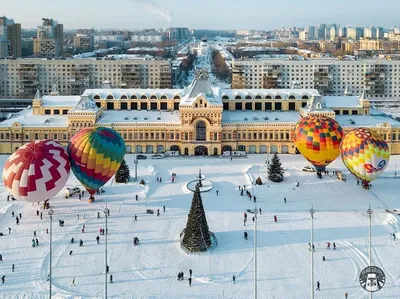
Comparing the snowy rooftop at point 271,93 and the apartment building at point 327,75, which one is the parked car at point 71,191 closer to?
the snowy rooftop at point 271,93

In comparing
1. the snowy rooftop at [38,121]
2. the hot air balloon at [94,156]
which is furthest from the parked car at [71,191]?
the snowy rooftop at [38,121]

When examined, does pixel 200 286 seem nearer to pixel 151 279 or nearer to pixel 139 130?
pixel 151 279

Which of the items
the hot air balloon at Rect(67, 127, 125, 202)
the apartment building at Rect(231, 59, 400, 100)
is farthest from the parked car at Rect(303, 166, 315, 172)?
the apartment building at Rect(231, 59, 400, 100)

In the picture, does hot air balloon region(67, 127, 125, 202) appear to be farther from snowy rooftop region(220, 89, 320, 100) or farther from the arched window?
snowy rooftop region(220, 89, 320, 100)

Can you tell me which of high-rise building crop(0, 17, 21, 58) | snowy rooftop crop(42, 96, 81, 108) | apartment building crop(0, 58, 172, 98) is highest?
high-rise building crop(0, 17, 21, 58)

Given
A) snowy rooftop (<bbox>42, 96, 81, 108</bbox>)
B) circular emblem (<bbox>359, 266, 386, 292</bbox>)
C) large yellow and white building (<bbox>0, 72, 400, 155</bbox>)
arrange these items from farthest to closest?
snowy rooftop (<bbox>42, 96, 81, 108</bbox>) → large yellow and white building (<bbox>0, 72, 400, 155</bbox>) → circular emblem (<bbox>359, 266, 386, 292</bbox>)

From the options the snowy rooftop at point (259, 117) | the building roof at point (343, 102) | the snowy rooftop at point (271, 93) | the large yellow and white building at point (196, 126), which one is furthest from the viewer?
the snowy rooftop at point (271, 93)

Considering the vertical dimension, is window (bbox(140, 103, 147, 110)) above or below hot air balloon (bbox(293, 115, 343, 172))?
above
